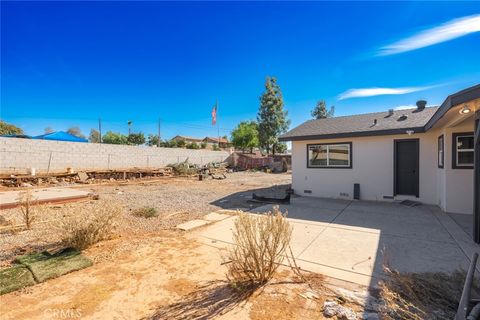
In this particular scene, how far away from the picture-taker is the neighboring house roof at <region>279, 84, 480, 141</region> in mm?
7336

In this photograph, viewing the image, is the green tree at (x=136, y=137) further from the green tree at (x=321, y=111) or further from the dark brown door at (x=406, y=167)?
the dark brown door at (x=406, y=167)

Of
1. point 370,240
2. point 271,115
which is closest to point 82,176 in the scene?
point 370,240

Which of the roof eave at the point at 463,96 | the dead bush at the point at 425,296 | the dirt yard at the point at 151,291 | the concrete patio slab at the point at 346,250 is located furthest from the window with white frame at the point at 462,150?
→ the dirt yard at the point at 151,291

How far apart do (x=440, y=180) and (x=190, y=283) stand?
762 cm

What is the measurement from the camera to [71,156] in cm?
1404

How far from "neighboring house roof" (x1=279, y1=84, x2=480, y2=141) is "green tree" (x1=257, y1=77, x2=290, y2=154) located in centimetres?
1764

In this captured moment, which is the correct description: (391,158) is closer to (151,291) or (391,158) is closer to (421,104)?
(421,104)

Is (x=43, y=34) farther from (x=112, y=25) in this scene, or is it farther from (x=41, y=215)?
(x=41, y=215)

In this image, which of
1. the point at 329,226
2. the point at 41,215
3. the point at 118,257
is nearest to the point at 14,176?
the point at 41,215

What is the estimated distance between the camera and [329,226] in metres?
5.00

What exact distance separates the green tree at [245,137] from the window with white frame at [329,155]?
70.4 feet

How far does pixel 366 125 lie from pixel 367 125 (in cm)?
3

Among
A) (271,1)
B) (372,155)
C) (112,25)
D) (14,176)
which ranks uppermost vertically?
(112,25)

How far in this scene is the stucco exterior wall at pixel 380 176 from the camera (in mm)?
5891
